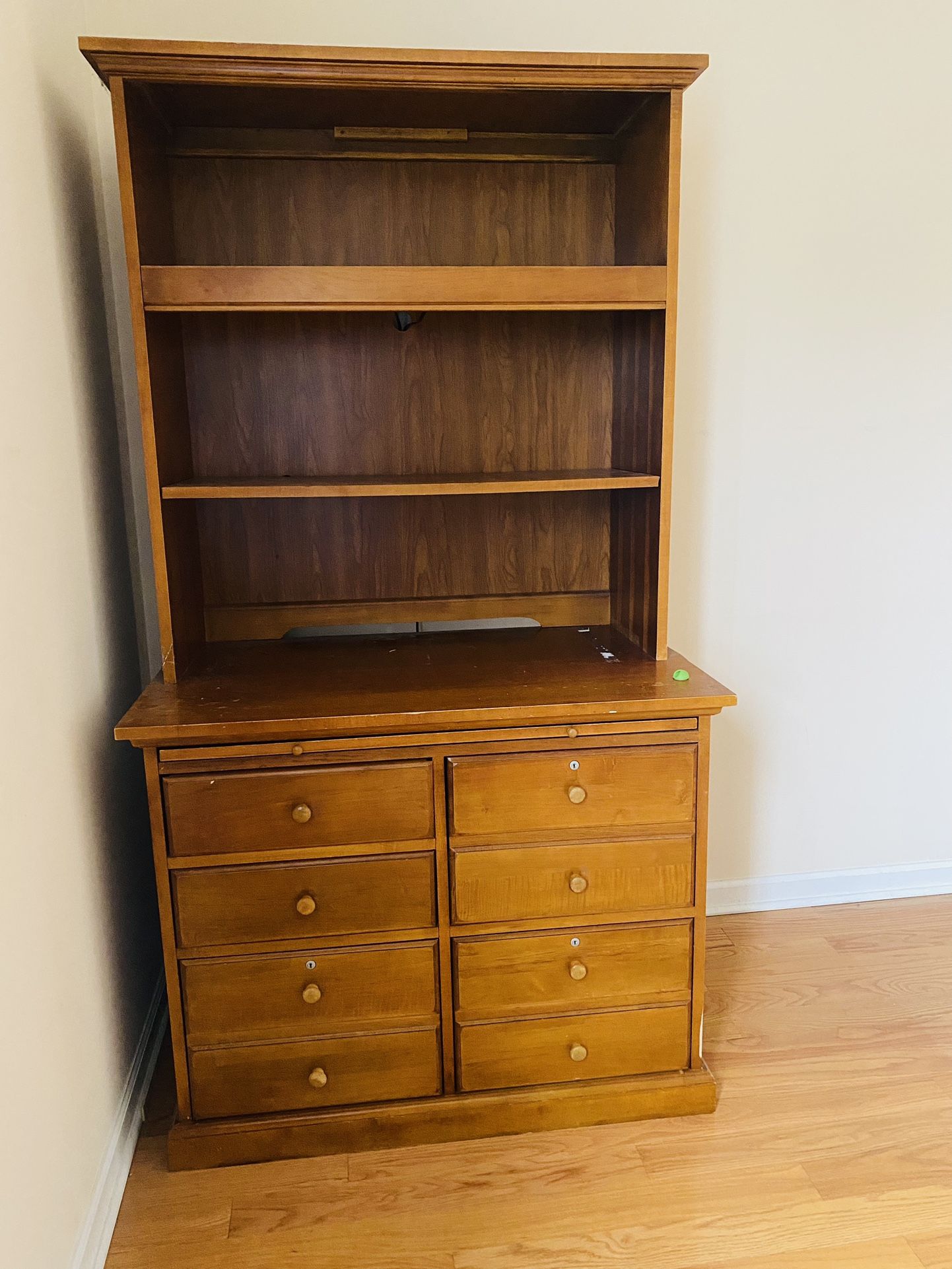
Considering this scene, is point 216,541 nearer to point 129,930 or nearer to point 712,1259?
point 129,930

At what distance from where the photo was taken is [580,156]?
187 centimetres

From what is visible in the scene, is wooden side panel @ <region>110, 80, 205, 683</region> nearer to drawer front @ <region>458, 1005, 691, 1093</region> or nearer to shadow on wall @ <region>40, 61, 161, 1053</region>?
shadow on wall @ <region>40, 61, 161, 1053</region>

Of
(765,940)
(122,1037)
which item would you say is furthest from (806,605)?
(122,1037)

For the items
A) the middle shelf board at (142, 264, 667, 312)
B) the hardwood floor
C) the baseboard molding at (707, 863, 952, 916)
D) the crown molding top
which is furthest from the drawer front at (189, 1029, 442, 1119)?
the crown molding top

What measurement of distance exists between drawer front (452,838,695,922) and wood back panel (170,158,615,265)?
1202 mm

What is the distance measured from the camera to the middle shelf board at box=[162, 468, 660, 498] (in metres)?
1.59

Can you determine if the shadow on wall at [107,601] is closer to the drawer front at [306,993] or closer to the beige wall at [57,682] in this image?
the beige wall at [57,682]

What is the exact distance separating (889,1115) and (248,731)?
1.40 meters

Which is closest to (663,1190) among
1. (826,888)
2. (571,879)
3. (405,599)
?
(571,879)

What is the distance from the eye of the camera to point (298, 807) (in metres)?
1.53

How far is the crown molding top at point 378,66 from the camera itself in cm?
142

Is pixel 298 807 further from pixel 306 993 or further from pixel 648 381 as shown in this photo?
pixel 648 381

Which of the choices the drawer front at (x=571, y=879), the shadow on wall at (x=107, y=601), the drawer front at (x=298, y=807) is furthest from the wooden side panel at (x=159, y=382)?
the drawer front at (x=571, y=879)

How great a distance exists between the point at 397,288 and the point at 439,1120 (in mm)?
1475
